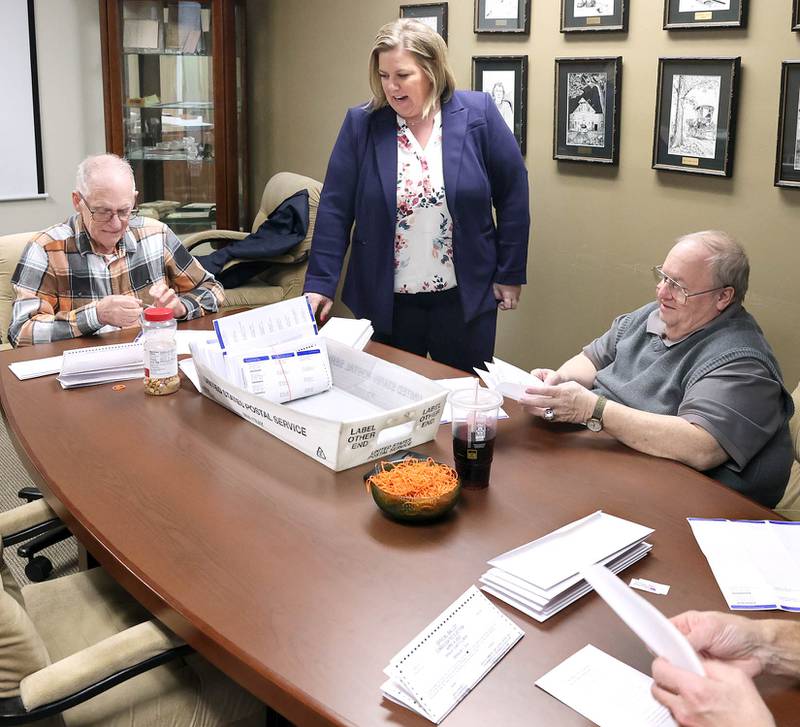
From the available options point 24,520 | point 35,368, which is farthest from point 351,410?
point 35,368

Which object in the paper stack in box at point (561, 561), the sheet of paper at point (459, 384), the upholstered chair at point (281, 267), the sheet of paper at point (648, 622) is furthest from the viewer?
the upholstered chair at point (281, 267)

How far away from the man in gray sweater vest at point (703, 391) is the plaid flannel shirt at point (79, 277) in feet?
4.32

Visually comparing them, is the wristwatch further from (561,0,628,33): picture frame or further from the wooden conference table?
(561,0,628,33): picture frame

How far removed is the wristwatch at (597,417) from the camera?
2.01 m

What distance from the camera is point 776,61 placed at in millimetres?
2908

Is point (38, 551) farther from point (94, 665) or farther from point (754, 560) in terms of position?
point (754, 560)

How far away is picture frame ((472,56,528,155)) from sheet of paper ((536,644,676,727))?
2.87 m

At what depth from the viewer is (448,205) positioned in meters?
2.98

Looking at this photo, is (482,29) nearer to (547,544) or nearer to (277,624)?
(547,544)

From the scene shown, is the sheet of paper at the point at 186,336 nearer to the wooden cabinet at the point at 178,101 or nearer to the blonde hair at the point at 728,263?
the blonde hair at the point at 728,263

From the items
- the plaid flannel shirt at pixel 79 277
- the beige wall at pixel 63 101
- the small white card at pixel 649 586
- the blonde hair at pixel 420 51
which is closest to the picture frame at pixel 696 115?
the blonde hair at pixel 420 51

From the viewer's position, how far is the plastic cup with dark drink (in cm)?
174

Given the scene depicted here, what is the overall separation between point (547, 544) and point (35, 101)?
14.7ft

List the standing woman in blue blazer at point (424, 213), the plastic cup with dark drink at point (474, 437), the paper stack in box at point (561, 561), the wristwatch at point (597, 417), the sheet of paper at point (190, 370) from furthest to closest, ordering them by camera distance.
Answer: the standing woman in blue blazer at point (424, 213) → the sheet of paper at point (190, 370) → the wristwatch at point (597, 417) → the plastic cup with dark drink at point (474, 437) → the paper stack in box at point (561, 561)
